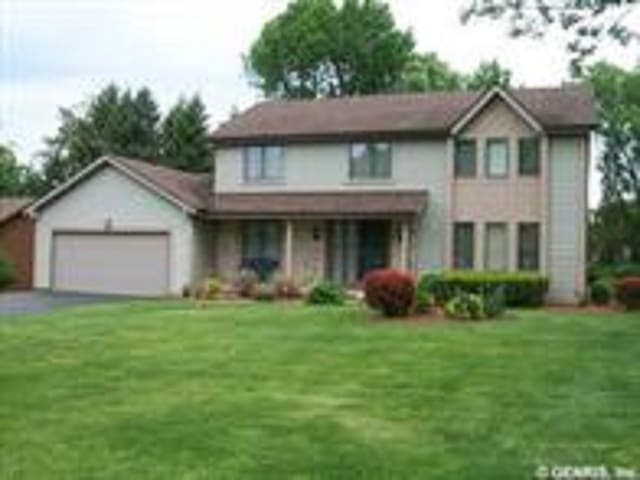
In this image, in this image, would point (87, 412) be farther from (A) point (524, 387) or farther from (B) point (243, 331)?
(B) point (243, 331)

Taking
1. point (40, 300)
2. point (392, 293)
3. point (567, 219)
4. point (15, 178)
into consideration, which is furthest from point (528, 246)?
point (15, 178)

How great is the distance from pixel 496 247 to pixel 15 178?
150 ft

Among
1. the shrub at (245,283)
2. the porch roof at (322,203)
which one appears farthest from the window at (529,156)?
the shrub at (245,283)

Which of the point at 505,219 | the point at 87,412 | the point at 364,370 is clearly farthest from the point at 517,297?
the point at 87,412

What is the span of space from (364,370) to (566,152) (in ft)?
65.0

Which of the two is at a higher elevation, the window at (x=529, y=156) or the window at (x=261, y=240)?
the window at (x=529, y=156)

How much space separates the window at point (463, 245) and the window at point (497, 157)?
1.75 meters

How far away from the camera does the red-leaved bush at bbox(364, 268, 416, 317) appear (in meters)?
26.8

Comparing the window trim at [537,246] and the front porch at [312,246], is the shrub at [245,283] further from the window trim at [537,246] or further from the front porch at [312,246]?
the window trim at [537,246]

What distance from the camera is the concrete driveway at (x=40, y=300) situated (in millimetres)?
31984

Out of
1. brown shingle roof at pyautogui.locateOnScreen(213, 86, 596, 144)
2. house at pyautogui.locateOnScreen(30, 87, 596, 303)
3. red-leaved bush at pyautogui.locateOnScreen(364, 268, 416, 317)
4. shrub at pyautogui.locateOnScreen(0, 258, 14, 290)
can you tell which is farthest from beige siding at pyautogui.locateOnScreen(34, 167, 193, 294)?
red-leaved bush at pyautogui.locateOnScreen(364, 268, 416, 317)

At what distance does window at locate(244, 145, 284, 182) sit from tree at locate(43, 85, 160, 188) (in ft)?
70.8

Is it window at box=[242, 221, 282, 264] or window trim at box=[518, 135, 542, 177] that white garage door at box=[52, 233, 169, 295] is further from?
window trim at box=[518, 135, 542, 177]

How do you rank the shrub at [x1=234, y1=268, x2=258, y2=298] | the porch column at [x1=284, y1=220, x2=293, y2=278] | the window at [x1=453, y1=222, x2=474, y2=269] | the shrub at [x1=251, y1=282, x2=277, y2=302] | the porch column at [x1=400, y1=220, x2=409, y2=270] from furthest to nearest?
the porch column at [x1=284, y1=220, x2=293, y2=278]
the porch column at [x1=400, y1=220, x2=409, y2=270]
the window at [x1=453, y1=222, x2=474, y2=269]
the shrub at [x1=234, y1=268, x2=258, y2=298]
the shrub at [x1=251, y1=282, x2=277, y2=302]
